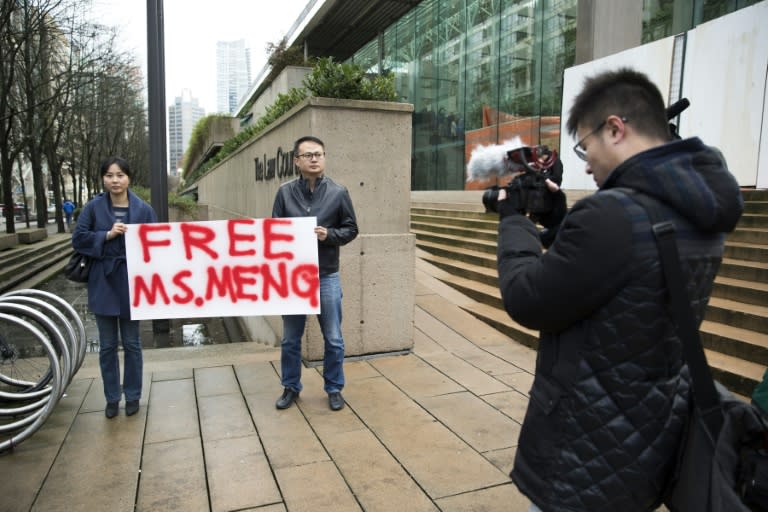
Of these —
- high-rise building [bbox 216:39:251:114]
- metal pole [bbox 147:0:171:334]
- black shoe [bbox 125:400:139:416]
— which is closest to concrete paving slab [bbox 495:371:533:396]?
black shoe [bbox 125:400:139:416]

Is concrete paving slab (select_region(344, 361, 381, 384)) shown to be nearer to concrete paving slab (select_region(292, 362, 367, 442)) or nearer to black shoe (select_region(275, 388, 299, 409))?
concrete paving slab (select_region(292, 362, 367, 442))

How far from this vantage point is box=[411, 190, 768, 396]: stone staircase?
177 inches

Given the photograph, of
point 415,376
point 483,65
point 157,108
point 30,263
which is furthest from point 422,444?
point 483,65

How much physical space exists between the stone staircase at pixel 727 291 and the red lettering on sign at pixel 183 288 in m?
3.26

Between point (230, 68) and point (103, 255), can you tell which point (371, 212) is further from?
point (230, 68)

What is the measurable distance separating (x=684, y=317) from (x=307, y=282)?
3.10 meters

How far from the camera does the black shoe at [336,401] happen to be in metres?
4.20

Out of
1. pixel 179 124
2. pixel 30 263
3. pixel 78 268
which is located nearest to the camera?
pixel 78 268

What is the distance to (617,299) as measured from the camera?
1.49m

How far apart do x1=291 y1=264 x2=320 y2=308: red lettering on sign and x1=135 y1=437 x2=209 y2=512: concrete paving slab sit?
48.6 inches

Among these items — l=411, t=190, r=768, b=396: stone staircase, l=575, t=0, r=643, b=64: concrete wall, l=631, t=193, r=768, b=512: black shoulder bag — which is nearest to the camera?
l=631, t=193, r=768, b=512: black shoulder bag

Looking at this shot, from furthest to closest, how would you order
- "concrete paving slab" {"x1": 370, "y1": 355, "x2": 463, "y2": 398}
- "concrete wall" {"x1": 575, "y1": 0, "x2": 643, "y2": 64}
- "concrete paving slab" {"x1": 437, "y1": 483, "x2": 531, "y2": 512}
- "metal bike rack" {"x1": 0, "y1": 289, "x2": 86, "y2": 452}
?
"concrete wall" {"x1": 575, "y1": 0, "x2": 643, "y2": 64} < "concrete paving slab" {"x1": 370, "y1": 355, "x2": 463, "y2": 398} < "metal bike rack" {"x1": 0, "y1": 289, "x2": 86, "y2": 452} < "concrete paving slab" {"x1": 437, "y1": 483, "x2": 531, "y2": 512}

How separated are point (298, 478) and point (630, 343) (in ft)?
7.70

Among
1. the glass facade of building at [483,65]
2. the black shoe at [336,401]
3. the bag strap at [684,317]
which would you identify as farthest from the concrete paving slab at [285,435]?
the glass facade of building at [483,65]
